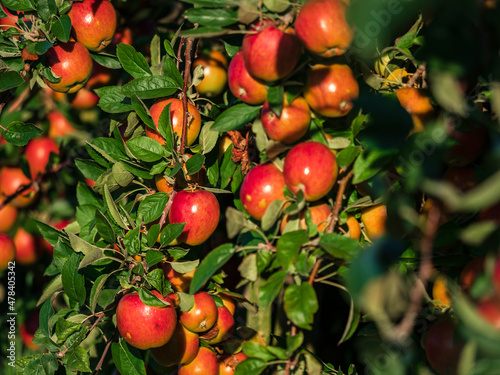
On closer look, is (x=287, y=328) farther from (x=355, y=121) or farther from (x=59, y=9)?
(x=59, y=9)

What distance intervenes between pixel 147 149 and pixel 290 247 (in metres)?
0.44

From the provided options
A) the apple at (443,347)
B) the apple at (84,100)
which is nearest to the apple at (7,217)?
the apple at (84,100)

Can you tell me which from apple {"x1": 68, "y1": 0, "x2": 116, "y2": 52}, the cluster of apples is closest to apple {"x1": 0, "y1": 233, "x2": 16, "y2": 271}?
the cluster of apples

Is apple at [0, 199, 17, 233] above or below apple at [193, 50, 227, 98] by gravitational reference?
below

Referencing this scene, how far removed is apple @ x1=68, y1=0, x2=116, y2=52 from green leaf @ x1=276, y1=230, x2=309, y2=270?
79 cm

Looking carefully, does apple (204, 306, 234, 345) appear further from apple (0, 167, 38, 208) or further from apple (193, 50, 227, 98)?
apple (0, 167, 38, 208)

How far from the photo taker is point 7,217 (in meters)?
2.01

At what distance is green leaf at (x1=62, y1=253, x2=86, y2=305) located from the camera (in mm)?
1195

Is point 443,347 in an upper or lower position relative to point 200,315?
upper

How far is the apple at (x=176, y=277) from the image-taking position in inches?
49.0

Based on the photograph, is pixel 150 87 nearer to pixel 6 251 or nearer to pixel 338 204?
pixel 338 204

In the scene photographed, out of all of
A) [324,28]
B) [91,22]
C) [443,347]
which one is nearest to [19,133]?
[91,22]

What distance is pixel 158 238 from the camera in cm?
116

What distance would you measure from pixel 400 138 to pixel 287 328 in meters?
1.05
